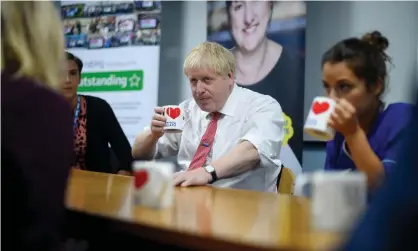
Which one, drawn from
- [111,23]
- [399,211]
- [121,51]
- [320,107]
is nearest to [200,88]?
[320,107]

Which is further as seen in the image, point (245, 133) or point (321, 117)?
point (245, 133)

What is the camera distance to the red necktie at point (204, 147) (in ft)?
7.07

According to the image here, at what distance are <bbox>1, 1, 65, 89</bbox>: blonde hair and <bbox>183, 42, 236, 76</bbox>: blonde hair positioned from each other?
1.03m

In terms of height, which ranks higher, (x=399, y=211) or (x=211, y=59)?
(x=211, y=59)

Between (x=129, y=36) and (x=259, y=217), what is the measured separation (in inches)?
118

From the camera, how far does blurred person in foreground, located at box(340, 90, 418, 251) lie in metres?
0.63

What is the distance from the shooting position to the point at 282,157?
304 cm

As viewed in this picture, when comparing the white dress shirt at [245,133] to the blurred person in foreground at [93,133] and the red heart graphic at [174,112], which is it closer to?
the red heart graphic at [174,112]

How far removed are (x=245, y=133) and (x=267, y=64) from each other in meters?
1.11

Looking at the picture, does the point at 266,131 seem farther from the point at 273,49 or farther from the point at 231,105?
the point at 273,49

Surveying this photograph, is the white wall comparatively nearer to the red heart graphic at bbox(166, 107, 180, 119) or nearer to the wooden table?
the red heart graphic at bbox(166, 107, 180, 119)

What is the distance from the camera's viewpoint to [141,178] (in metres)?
1.24

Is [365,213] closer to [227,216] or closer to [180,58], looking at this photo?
[227,216]

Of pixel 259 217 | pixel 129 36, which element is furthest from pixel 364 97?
pixel 129 36
